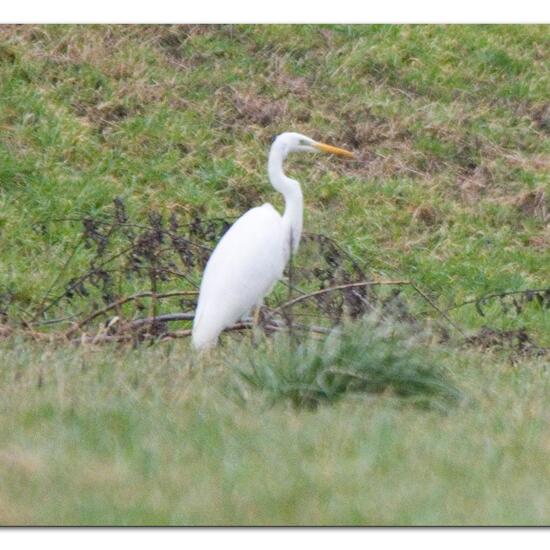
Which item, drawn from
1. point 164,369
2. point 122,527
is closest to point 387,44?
point 164,369

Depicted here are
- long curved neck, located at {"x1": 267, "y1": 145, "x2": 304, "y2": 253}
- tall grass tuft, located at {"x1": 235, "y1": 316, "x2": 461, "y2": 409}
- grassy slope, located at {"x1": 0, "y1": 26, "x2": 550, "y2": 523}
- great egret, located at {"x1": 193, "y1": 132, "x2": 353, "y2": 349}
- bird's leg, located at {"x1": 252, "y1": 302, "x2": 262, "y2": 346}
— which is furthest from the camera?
long curved neck, located at {"x1": 267, "y1": 145, "x2": 304, "y2": 253}

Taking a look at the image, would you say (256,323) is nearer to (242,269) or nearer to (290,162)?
(242,269)

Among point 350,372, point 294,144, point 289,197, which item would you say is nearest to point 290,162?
point 294,144

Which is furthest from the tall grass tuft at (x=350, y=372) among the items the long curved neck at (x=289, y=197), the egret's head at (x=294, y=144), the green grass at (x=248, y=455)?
the egret's head at (x=294, y=144)

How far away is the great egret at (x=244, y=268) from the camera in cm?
860

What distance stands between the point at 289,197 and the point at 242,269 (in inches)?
34.6

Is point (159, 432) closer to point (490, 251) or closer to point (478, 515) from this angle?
point (478, 515)

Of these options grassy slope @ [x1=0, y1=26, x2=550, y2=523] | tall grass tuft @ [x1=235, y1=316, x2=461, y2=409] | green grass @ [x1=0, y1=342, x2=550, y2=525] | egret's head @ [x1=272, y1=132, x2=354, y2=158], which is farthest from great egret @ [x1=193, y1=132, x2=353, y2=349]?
tall grass tuft @ [x1=235, y1=316, x2=461, y2=409]

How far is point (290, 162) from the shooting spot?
539 inches

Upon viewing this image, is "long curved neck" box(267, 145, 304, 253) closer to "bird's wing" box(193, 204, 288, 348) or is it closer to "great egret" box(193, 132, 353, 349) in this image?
"great egret" box(193, 132, 353, 349)

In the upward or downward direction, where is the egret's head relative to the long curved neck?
upward

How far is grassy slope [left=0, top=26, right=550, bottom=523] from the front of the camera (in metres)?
6.59

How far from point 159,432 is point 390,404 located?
1.12 meters

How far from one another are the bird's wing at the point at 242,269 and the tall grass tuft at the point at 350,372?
1914 mm
